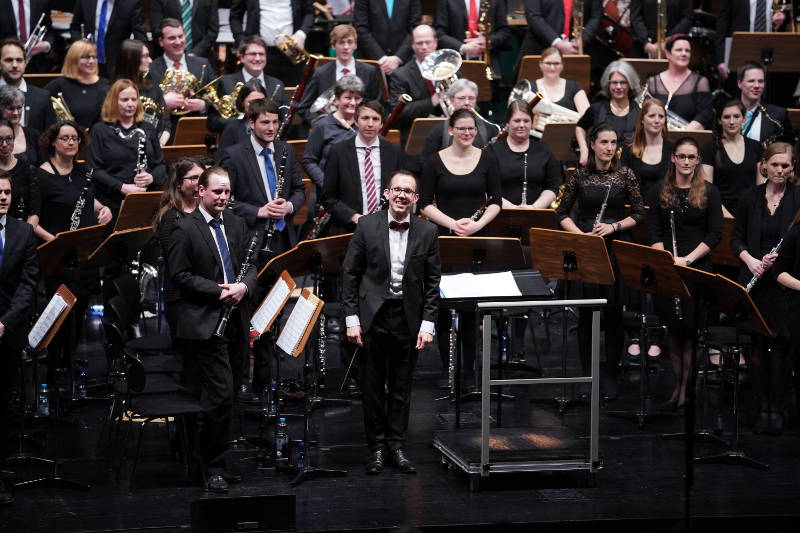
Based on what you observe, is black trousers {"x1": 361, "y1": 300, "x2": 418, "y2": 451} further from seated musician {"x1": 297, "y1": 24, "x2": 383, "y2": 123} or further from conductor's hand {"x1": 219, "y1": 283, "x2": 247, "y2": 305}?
seated musician {"x1": 297, "y1": 24, "x2": 383, "y2": 123}

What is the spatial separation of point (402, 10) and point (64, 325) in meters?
4.28

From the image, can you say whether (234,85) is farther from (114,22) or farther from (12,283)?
(12,283)

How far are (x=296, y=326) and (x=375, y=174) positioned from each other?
6.42 feet

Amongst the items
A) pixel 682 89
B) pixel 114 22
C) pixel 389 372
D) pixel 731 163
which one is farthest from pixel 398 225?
pixel 114 22

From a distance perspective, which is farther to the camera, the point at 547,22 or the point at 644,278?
the point at 547,22

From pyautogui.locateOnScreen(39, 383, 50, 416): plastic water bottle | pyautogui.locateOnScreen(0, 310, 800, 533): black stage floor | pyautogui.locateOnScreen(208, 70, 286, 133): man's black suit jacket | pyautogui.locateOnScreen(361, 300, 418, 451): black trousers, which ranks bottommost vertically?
pyautogui.locateOnScreen(0, 310, 800, 533): black stage floor

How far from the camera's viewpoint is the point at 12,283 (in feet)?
19.6

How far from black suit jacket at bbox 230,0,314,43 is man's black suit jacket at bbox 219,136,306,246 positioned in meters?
3.25

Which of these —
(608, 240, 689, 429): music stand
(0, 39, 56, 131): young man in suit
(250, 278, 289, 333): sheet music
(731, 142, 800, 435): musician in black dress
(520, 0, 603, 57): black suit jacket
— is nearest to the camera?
(250, 278, 289, 333): sheet music

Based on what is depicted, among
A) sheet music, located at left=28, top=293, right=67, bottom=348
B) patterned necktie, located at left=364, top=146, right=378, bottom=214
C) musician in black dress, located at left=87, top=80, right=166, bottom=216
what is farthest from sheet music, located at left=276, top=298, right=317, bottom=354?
musician in black dress, located at left=87, top=80, right=166, bottom=216

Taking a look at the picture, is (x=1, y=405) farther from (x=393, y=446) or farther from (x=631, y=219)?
(x=631, y=219)

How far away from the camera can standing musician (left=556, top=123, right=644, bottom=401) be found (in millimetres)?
7391

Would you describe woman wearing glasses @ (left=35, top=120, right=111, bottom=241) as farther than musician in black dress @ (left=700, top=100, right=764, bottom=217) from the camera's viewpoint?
No

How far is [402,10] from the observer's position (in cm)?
1027
